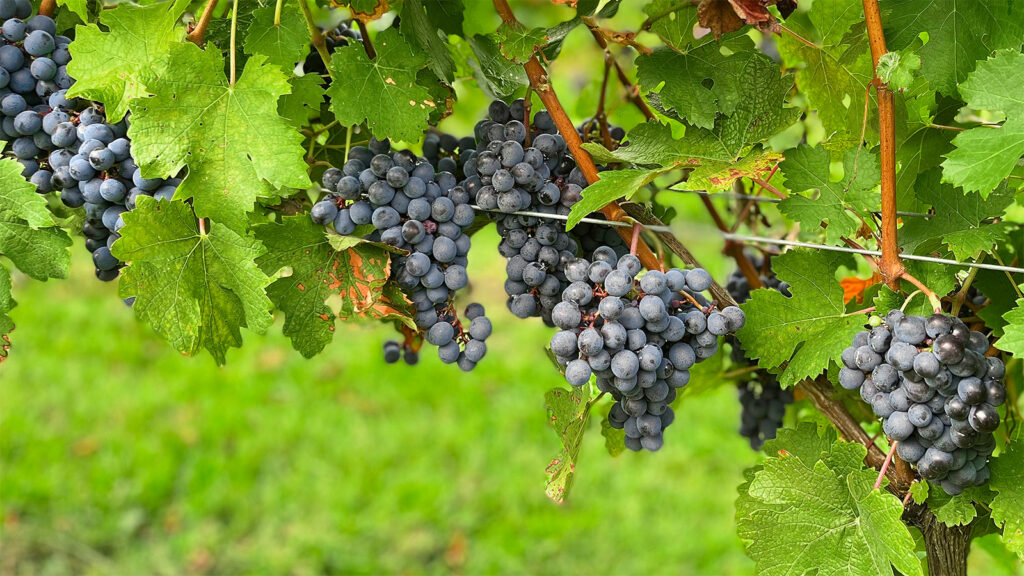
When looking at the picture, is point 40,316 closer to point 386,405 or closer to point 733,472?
point 386,405

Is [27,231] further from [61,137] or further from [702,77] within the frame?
[702,77]

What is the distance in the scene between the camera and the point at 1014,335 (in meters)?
0.98

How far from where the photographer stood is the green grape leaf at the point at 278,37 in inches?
44.3

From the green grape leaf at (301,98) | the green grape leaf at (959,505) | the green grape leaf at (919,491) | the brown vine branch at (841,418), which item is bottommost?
the brown vine branch at (841,418)

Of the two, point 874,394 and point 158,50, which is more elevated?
point 158,50

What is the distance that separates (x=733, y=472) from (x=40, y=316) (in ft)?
10.6

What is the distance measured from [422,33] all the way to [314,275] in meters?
0.34

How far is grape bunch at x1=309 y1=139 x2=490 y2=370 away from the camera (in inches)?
44.6

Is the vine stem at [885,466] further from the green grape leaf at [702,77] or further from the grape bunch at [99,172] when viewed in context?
the grape bunch at [99,172]

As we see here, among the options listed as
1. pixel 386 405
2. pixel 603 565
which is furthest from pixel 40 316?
pixel 603 565

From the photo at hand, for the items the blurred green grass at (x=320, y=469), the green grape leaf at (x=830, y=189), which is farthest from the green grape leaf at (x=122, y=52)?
the blurred green grass at (x=320, y=469)

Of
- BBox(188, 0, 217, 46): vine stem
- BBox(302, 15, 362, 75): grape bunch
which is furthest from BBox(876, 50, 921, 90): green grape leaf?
BBox(188, 0, 217, 46): vine stem

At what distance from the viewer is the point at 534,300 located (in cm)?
119

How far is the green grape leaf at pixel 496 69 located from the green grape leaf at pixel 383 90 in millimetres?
80
